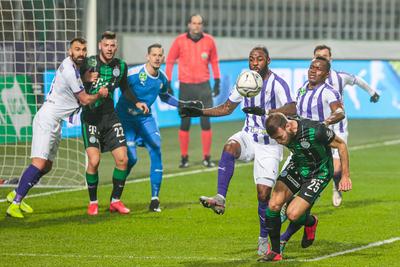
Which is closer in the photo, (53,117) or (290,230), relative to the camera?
(290,230)

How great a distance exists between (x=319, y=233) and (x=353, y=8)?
1890 cm

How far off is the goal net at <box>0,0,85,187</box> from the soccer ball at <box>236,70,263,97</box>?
18.2ft

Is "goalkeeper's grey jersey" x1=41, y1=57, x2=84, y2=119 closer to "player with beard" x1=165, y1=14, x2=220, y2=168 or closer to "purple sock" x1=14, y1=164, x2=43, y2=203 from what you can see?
"purple sock" x1=14, y1=164, x2=43, y2=203

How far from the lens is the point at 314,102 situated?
12.2 m

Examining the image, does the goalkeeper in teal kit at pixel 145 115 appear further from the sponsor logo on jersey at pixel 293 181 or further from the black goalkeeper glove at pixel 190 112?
the sponsor logo on jersey at pixel 293 181

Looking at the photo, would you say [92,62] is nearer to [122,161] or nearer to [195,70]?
[122,161]

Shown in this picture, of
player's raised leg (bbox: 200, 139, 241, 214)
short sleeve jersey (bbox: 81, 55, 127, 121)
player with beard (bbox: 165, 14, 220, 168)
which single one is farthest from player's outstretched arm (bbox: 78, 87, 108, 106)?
player with beard (bbox: 165, 14, 220, 168)

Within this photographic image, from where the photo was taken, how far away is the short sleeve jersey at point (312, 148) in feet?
33.3

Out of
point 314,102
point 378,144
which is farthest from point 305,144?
point 378,144

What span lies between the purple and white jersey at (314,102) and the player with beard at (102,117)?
6.32 ft

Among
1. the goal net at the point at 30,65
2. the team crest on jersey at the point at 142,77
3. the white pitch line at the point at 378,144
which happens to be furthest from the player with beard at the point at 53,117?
the white pitch line at the point at 378,144

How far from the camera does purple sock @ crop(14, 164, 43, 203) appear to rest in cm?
1316

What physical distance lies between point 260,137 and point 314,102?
1.16m

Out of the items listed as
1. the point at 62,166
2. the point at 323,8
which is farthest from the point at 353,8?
the point at 62,166
